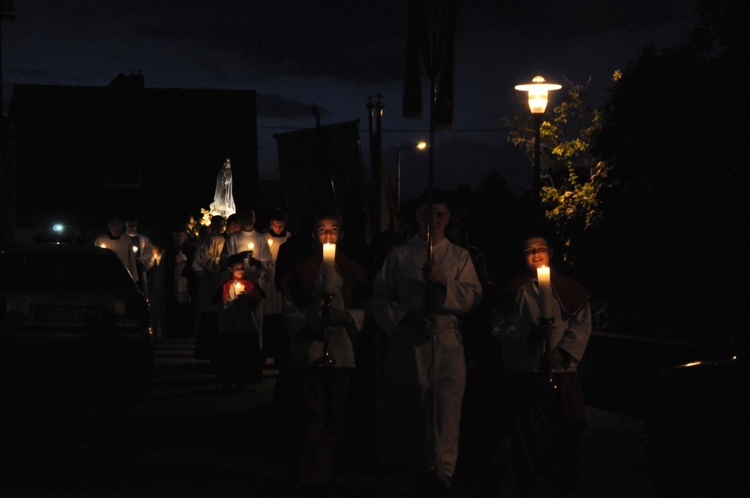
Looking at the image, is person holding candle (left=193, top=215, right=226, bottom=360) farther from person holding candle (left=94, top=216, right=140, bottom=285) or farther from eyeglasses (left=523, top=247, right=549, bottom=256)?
eyeglasses (left=523, top=247, right=549, bottom=256)

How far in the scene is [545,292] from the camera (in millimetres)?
7289

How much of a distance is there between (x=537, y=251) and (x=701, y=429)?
1.74 m

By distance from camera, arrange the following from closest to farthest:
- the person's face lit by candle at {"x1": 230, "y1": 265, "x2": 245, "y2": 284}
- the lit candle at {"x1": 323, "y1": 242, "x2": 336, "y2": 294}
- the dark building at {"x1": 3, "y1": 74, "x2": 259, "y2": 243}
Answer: the lit candle at {"x1": 323, "y1": 242, "x2": 336, "y2": 294}
the person's face lit by candle at {"x1": 230, "y1": 265, "x2": 245, "y2": 284}
the dark building at {"x1": 3, "y1": 74, "x2": 259, "y2": 243}

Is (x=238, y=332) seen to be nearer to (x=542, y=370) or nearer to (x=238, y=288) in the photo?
(x=238, y=288)

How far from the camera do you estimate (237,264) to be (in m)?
13.2

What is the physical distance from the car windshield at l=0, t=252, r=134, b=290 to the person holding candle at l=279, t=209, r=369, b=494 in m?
5.02

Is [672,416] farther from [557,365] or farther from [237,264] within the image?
[237,264]

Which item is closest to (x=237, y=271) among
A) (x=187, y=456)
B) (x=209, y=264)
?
(x=209, y=264)

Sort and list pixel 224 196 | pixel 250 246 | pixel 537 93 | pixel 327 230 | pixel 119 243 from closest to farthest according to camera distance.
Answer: pixel 327 230 → pixel 250 246 → pixel 537 93 → pixel 119 243 → pixel 224 196

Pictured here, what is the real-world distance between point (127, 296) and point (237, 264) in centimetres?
116

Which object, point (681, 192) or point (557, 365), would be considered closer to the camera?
point (557, 365)

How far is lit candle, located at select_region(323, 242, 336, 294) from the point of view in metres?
7.87

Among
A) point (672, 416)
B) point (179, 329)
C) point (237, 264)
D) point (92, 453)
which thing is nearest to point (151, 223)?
point (179, 329)

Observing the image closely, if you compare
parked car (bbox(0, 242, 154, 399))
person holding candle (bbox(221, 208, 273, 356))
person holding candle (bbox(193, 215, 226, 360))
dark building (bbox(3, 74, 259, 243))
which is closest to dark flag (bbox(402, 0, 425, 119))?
parked car (bbox(0, 242, 154, 399))
